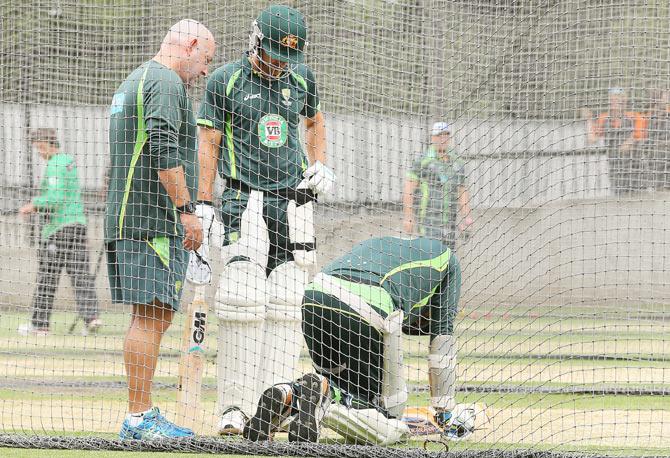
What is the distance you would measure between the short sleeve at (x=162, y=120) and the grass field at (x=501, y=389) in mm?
1277

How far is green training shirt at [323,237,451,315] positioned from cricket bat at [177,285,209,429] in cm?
64

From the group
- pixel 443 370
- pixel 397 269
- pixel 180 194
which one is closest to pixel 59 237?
pixel 180 194

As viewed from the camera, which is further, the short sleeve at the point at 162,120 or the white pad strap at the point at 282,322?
the white pad strap at the point at 282,322

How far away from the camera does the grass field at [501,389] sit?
523cm

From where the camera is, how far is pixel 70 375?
283 inches

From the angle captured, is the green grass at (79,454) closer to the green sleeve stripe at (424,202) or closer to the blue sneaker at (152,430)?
the blue sneaker at (152,430)

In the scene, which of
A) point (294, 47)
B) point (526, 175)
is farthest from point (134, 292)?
point (526, 175)

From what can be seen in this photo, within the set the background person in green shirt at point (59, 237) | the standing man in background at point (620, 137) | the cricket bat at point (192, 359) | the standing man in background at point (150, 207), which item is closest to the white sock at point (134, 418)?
the standing man in background at point (150, 207)

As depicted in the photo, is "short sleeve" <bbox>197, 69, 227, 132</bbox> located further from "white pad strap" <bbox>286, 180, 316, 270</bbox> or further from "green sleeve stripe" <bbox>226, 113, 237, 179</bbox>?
"white pad strap" <bbox>286, 180, 316, 270</bbox>

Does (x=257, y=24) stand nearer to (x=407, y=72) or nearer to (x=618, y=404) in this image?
(x=407, y=72)

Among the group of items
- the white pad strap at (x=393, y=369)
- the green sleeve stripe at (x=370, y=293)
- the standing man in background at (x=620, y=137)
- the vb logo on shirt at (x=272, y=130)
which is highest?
the standing man in background at (x=620, y=137)

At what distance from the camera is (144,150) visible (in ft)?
16.3

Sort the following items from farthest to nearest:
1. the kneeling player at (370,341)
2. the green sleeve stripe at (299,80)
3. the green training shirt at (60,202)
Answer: the green training shirt at (60,202) → the green sleeve stripe at (299,80) → the kneeling player at (370,341)

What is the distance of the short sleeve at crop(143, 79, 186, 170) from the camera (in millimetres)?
4805
